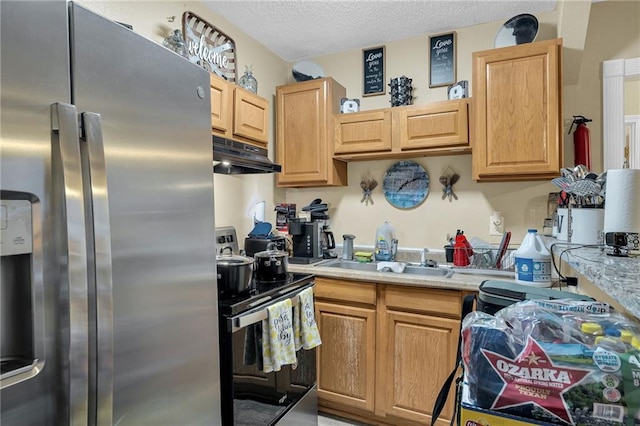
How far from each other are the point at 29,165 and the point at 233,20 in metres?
2.18

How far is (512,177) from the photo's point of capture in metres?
2.21

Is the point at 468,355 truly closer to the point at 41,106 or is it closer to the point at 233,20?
the point at 41,106

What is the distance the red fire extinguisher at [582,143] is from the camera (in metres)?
2.11

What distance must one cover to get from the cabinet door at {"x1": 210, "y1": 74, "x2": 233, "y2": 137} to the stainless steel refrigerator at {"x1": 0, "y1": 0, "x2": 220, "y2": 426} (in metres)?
0.86

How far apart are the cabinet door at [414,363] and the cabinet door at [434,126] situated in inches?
47.0

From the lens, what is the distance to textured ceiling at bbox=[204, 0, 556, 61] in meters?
2.22

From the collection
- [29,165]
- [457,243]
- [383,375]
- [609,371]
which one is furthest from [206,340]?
[457,243]

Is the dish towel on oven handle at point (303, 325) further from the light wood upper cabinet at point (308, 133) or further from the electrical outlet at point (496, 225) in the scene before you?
the electrical outlet at point (496, 225)

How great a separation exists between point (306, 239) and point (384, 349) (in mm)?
1001

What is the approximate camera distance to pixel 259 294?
1500 millimetres

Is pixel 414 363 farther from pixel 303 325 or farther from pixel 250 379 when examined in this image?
pixel 250 379

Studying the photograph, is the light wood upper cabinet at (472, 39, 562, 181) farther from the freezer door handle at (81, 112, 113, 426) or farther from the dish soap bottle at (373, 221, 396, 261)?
the freezer door handle at (81, 112, 113, 426)

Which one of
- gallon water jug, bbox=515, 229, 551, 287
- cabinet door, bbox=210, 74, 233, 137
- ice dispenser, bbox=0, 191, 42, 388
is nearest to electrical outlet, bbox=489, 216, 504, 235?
gallon water jug, bbox=515, 229, 551, 287

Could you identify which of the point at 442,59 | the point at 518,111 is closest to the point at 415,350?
the point at 518,111
